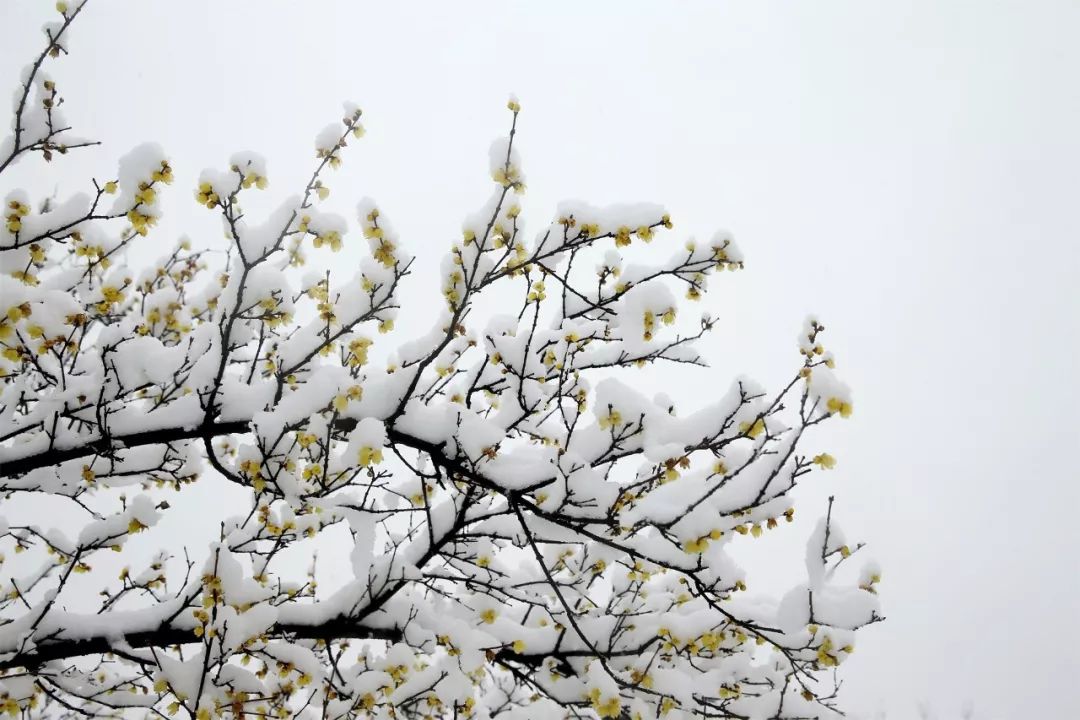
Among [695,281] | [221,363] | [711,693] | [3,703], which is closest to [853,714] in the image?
[711,693]

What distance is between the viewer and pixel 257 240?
226cm

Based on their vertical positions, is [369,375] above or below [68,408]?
above

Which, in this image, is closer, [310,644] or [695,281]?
[695,281]

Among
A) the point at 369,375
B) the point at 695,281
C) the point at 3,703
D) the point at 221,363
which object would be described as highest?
the point at 695,281

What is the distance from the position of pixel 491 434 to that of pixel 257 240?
→ 112cm

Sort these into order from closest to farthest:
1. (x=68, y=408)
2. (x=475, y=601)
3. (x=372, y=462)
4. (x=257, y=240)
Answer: (x=372, y=462), (x=257, y=240), (x=68, y=408), (x=475, y=601)

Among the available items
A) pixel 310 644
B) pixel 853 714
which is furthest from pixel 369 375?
pixel 853 714

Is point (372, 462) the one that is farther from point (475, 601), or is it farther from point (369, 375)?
point (475, 601)

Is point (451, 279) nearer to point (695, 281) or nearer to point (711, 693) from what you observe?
point (695, 281)

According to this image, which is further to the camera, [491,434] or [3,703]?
[3,703]

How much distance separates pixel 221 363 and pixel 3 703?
195cm

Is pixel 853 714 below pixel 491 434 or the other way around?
below

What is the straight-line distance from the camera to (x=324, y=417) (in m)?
2.31

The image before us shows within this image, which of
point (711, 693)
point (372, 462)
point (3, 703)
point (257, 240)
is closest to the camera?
point (372, 462)
